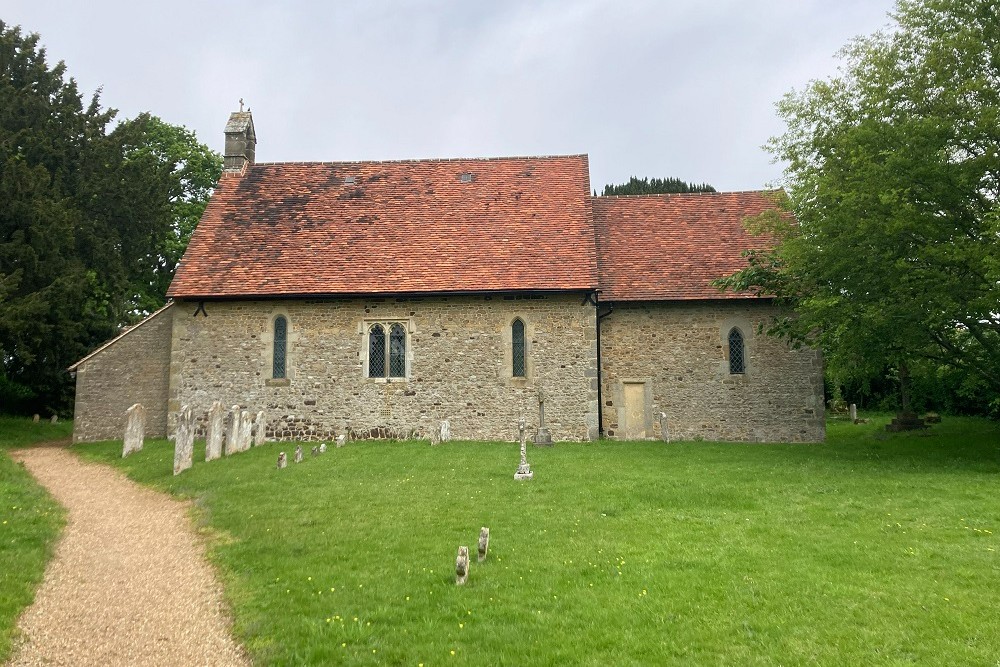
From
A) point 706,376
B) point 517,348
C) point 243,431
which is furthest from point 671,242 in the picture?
point 243,431

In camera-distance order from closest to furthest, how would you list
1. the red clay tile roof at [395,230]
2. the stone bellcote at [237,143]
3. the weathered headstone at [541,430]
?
the weathered headstone at [541,430]
the red clay tile roof at [395,230]
the stone bellcote at [237,143]

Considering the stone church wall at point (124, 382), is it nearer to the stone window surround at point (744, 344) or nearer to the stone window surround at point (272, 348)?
the stone window surround at point (272, 348)

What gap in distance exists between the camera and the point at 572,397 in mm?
18859

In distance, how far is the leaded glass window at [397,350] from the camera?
19328 millimetres

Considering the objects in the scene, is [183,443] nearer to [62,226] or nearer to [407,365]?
[407,365]

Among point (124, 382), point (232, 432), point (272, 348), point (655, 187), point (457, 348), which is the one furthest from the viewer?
point (655, 187)

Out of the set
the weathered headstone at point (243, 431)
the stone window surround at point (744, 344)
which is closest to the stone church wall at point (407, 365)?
the weathered headstone at point (243, 431)

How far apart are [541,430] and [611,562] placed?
10345mm

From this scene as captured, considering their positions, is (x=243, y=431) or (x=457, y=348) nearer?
(x=243, y=431)

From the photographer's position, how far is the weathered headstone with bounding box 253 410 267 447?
724 inches

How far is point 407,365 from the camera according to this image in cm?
1920

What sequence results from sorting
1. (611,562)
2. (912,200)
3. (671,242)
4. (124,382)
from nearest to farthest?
1. (611,562)
2. (912,200)
3. (124,382)
4. (671,242)

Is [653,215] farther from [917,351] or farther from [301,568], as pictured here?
[301,568]

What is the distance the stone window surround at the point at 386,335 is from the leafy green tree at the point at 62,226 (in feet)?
31.2
